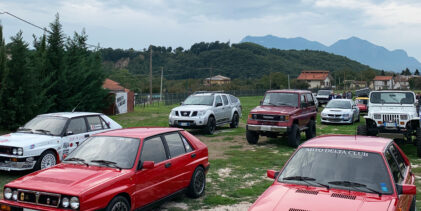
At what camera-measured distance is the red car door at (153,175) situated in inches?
226

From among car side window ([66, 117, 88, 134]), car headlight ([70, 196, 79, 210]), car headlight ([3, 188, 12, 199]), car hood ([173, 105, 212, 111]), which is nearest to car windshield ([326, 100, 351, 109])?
car hood ([173, 105, 212, 111])

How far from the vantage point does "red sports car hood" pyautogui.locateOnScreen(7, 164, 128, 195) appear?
16.2 ft

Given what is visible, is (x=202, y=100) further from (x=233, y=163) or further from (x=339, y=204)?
(x=339, y=204)

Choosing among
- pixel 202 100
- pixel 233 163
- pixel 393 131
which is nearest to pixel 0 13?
pixel 202 100

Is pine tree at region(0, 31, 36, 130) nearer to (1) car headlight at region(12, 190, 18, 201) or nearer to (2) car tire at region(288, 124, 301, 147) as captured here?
(2) car tire at region(288, 124, 301, 147)

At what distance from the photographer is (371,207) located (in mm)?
4078

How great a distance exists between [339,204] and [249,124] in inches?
408

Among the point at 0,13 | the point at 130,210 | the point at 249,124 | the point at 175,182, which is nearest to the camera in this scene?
the point at 130,210

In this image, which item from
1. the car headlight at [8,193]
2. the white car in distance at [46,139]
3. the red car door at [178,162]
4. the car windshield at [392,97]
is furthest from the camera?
the car windshield at [392,97]

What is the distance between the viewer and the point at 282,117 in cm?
1389

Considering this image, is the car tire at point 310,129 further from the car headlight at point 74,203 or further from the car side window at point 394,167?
the car headlight at point 74,203

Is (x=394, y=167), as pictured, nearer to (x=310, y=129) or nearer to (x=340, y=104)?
(x=310, y=129)

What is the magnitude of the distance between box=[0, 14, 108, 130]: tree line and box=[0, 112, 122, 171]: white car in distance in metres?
8.42

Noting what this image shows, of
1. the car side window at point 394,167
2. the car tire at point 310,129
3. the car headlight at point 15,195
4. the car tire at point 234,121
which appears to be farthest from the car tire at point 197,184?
the car tire at point 234,121
